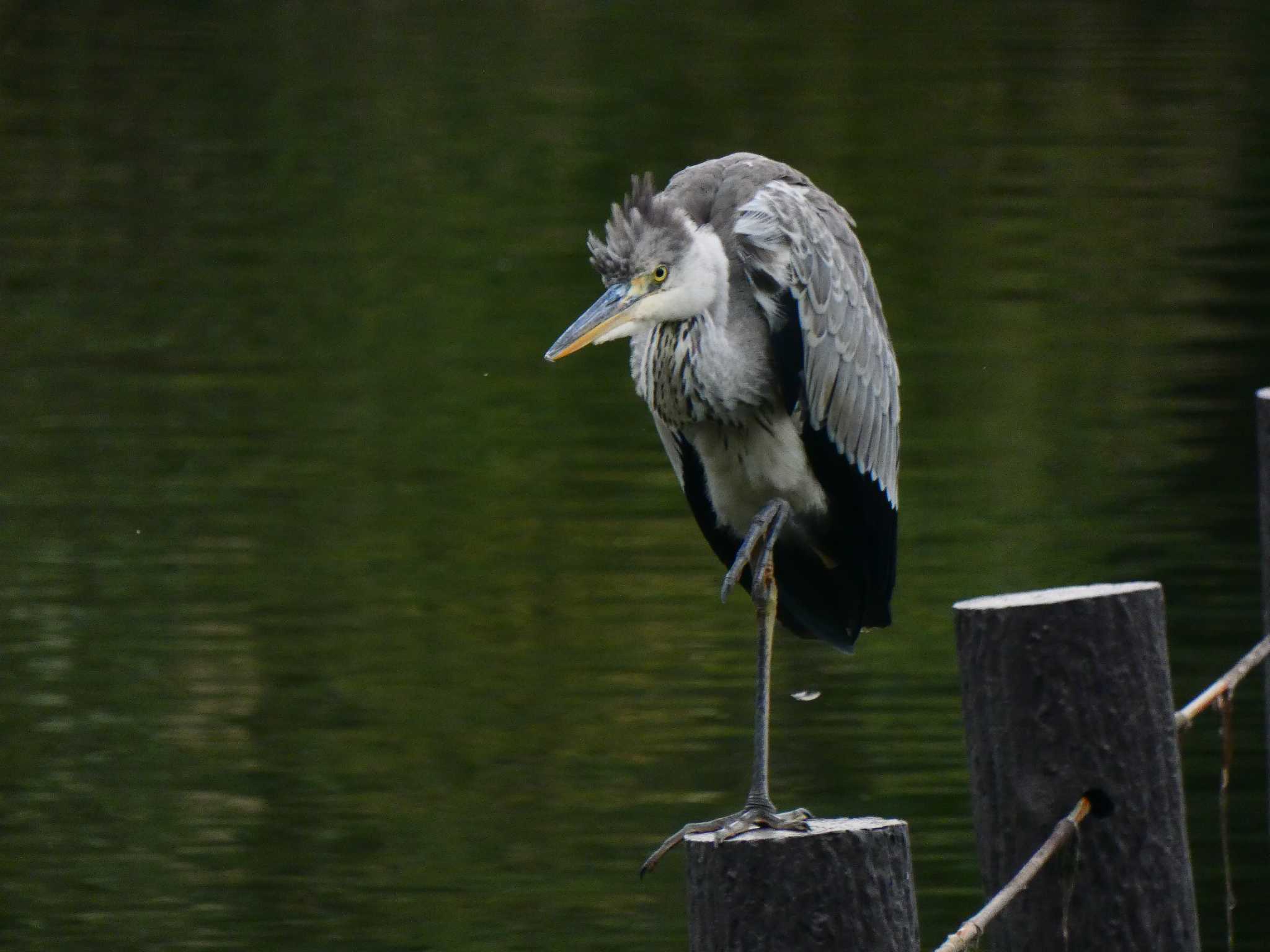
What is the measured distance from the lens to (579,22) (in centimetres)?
2431

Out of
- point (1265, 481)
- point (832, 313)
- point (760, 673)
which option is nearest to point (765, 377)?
point (832, 313)

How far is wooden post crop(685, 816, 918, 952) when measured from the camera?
3.09 meters

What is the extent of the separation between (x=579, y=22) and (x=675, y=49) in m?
2.19

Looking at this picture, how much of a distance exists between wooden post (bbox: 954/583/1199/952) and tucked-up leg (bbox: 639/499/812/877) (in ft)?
1.08

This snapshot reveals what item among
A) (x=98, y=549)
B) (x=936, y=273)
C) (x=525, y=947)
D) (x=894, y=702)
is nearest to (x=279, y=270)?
(x=936, y=273)

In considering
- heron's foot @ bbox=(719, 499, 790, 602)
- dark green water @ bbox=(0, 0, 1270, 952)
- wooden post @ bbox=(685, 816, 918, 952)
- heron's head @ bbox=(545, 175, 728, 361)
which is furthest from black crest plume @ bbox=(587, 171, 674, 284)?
dark green water @ bbox=(0, 0, 1270, 952)

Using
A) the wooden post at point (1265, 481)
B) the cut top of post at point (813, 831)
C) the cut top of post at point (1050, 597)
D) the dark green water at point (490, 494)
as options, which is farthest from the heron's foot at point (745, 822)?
the dark green water at point (490, 494)

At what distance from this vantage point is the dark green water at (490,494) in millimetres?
6773

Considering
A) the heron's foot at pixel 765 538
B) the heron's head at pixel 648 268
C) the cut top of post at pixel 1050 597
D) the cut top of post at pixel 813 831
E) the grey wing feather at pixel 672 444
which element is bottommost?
the cut top of post at pixel 813 831

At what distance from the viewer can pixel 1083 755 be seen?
3721 millimetres

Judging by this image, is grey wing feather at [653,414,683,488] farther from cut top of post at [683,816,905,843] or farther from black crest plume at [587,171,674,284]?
cut top of post at [683,816,905,843]

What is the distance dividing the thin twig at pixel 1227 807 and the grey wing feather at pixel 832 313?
82cm

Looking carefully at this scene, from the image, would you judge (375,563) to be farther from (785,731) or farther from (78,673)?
(785,731)

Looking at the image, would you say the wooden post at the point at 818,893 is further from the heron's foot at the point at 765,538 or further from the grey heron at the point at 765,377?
the heron's foot at the point at 765,538
